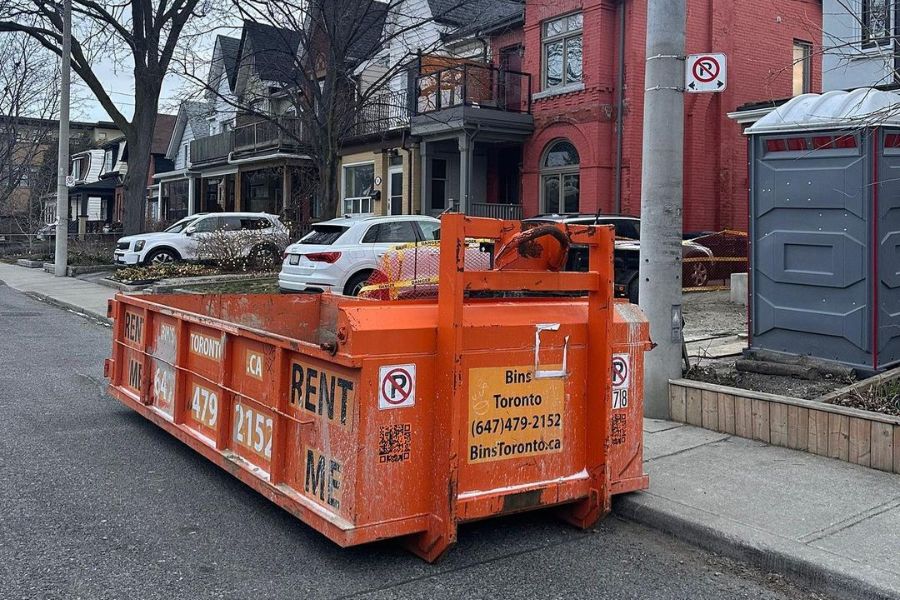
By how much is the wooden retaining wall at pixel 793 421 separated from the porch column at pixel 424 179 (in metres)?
19.0

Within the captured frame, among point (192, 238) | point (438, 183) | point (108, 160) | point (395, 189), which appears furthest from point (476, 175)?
point (108, 160)

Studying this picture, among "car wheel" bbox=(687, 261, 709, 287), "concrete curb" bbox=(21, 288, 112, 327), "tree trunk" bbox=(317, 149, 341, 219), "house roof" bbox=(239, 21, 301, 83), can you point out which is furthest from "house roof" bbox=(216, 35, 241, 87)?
"car wheel" bbox=(687, 261, 709, 287)

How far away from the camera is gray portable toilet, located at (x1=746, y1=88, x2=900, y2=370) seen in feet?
23.3

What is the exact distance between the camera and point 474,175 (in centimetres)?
2577

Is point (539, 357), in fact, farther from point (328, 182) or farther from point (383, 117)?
point (383, 117)

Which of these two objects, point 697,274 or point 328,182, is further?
point 328,182

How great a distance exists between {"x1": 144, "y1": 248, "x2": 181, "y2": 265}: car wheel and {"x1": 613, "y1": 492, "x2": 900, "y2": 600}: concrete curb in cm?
1942

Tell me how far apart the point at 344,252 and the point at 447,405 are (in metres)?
10.7

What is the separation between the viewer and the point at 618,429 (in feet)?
16.2

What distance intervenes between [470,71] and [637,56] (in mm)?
4721

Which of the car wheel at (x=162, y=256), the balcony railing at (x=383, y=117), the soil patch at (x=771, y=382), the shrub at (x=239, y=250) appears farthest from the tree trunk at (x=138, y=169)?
the soil patch at (x=771, y=382)

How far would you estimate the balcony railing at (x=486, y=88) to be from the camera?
2311 cm

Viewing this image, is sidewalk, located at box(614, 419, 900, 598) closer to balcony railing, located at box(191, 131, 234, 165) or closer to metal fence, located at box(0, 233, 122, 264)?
metal fence, located at box(0, 233, 122, 264)

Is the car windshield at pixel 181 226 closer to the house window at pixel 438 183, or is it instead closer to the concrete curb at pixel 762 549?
the house window at pixel 438 183
